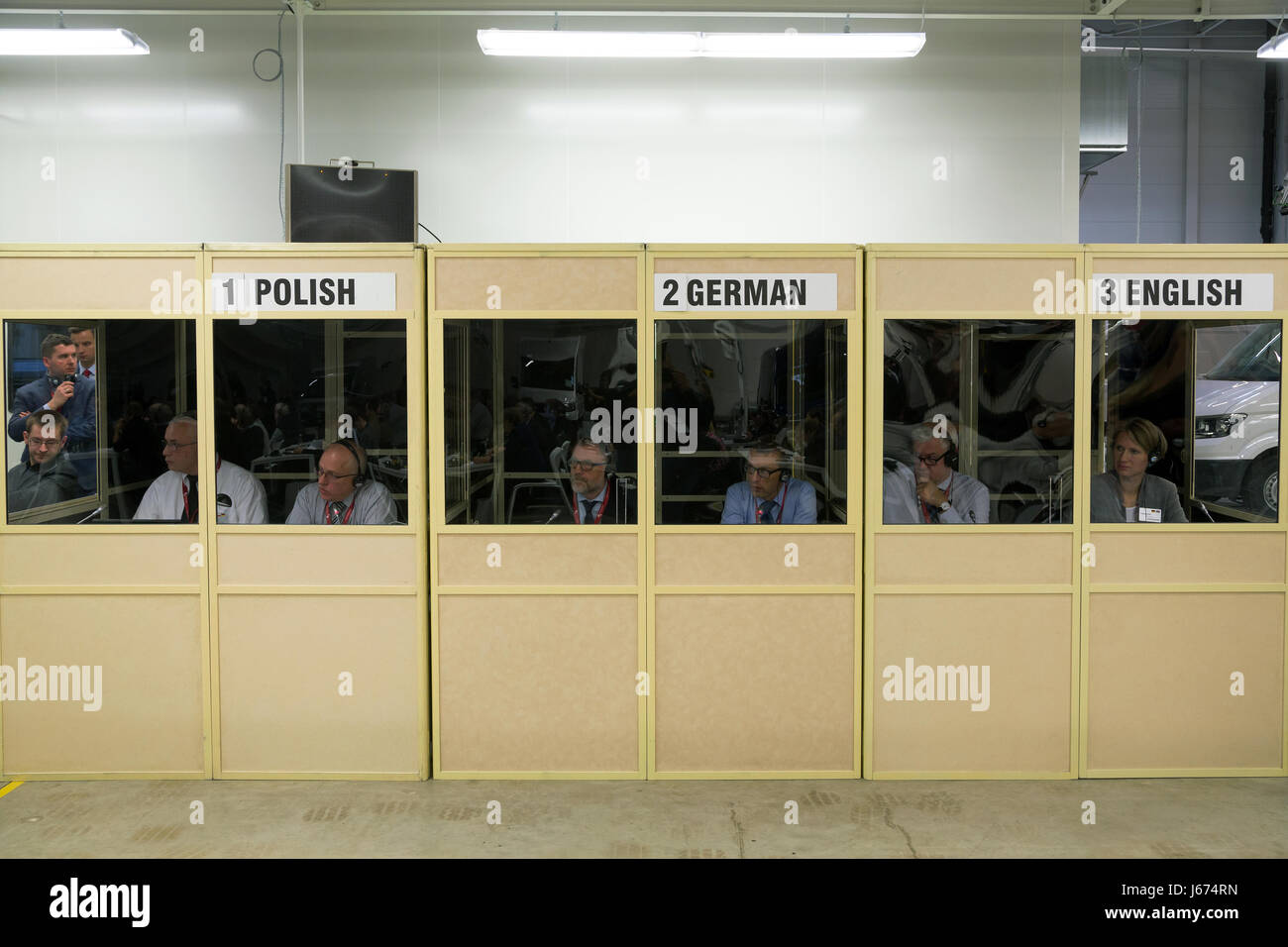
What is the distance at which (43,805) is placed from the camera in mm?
4109

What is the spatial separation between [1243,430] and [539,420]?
3212 millimetres

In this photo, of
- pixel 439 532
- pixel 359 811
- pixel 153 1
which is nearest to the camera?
pixel 359 811

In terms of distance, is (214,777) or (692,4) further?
(692,4)

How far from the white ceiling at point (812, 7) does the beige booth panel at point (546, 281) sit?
286cm

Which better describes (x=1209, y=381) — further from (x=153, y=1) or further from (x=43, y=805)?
(x=153, y=1)

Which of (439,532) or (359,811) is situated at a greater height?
(439,532)

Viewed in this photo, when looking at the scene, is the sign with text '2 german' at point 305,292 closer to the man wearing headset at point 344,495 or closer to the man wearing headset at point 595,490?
the man wearing headset at point 344,495

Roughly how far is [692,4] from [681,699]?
4.62 metres

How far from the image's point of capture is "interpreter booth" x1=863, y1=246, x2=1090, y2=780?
4.30m

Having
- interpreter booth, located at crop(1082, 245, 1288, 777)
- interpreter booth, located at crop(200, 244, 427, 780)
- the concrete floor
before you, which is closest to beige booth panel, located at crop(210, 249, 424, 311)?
interpreter booth, located at crop(200, 244, 427, 780)

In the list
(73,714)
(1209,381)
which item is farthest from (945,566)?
(73,714)

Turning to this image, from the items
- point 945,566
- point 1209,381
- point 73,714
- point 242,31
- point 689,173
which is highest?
point 242,31

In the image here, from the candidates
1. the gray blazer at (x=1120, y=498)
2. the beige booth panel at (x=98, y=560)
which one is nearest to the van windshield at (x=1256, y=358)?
the gray blazer at (x=1120, y=498)

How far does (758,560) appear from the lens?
434cm
